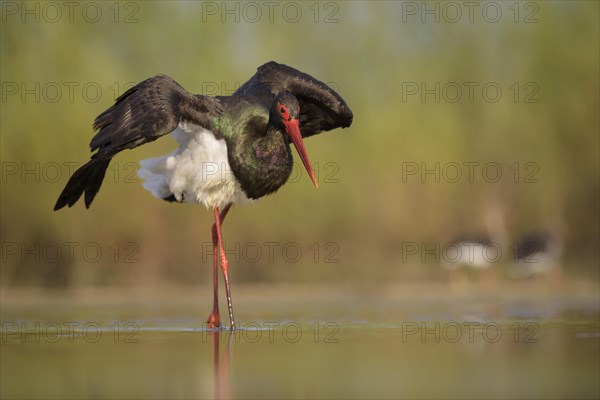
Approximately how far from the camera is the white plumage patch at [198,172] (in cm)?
953

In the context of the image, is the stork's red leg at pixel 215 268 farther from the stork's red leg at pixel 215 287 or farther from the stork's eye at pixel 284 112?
the stork's eye at pixel 284 112

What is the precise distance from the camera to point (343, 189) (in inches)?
762

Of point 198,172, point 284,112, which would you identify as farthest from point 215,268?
point 284,112

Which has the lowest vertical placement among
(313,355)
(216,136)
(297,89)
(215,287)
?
(313,355)

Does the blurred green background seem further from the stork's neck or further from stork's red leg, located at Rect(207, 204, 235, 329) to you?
the stork's neck

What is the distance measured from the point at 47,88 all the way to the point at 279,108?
9.77m

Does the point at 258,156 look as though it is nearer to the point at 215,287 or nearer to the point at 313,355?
the point at 215,287

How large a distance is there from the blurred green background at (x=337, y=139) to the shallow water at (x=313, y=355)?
6.50 meters

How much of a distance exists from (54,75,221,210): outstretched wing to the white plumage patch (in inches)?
8.3

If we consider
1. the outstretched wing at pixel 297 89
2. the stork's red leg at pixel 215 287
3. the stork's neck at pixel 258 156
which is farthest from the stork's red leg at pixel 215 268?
the outstretched wing at pixel 297 89

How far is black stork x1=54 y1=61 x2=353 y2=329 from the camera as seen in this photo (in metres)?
8.84

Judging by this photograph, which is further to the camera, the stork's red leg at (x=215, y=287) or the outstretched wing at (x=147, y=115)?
the stork's red leg at (x=215, y=287)

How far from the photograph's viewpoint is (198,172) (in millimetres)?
9594

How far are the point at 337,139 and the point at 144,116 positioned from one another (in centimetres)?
1156
